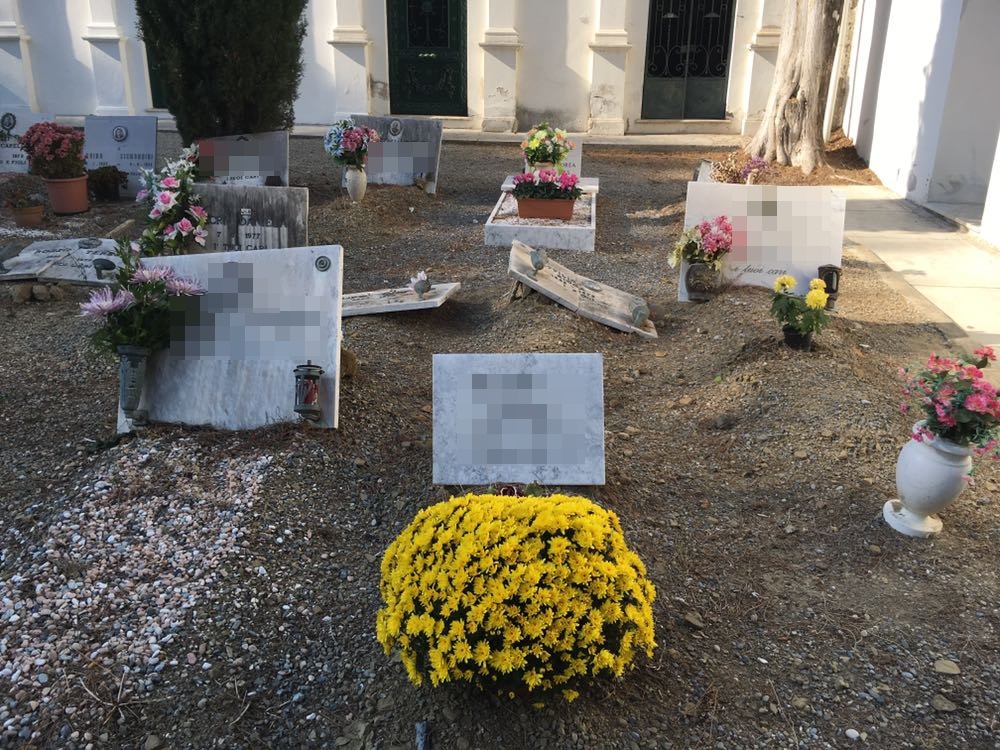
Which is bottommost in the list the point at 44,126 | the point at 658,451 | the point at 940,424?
the point at 658,451

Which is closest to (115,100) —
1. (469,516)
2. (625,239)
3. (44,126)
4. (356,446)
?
(44,126)

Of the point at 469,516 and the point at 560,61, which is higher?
the point at 560,61

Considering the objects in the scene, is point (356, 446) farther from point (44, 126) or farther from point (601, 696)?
point (44, 126)

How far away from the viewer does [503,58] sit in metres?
14.8

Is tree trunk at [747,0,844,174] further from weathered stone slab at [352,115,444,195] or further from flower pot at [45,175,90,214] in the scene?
flower pot at [45,175,90,214]

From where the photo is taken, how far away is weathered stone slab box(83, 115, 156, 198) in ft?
32.8

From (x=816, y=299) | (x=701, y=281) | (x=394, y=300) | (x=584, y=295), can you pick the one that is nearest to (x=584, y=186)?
(x=701, y=281)

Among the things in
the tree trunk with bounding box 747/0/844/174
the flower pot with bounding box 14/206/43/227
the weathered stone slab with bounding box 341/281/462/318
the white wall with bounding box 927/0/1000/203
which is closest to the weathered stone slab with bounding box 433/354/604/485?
the weathered stone slab with bounding box 341/281/462/318

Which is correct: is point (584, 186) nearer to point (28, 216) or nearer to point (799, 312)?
point (799, 312)

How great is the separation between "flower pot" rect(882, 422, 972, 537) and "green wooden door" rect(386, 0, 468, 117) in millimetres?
13118

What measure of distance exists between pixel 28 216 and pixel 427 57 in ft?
27.3

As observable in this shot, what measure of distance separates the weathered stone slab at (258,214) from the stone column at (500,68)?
31.5ft

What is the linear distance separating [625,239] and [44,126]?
6.20 metres

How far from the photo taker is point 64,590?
10.1 feet
